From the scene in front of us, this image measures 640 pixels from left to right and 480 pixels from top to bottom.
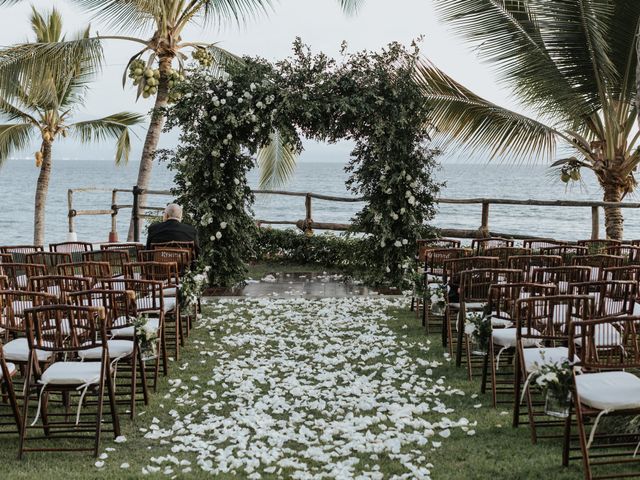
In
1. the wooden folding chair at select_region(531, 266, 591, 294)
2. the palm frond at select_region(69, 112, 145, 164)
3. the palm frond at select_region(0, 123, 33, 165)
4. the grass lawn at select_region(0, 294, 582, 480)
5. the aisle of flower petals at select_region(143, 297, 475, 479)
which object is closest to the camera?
the grass lawn at select_region(0, 294, 582, 480)

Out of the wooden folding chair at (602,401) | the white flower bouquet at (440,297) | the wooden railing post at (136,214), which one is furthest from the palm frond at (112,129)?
the wooden folding chair at (602,401)

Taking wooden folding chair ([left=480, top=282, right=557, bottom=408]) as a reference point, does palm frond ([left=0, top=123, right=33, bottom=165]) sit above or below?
above

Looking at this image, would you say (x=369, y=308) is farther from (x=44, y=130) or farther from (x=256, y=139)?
(x=44, y=130)

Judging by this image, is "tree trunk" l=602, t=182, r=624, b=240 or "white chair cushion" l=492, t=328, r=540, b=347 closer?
"white chair cushion" l=492, t=328, r=540, b=347

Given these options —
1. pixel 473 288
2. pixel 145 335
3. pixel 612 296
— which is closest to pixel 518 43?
pixel 473 288

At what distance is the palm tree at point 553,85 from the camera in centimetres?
1158

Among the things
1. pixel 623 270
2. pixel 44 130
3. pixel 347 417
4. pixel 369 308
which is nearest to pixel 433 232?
pixel 369 308

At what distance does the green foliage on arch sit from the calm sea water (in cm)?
2464

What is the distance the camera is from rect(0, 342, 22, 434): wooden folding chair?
195 inches

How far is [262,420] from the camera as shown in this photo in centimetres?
570

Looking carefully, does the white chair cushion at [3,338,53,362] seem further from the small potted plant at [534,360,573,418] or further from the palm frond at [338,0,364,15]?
the palm frond at [338,0,364,15]

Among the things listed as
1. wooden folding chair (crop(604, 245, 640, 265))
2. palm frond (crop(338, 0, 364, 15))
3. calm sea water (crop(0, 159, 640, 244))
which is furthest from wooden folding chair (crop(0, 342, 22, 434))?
calm sea water (crop(0, 159, 640, 244))

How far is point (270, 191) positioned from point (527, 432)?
11679 millimetres

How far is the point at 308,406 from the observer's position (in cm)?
610
